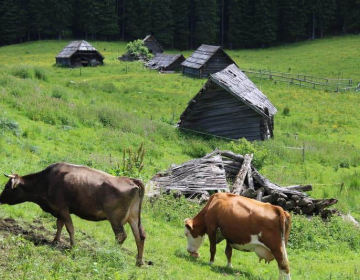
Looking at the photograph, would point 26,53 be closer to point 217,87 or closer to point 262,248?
point 217,87

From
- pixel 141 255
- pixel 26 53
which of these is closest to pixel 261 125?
pixel 141 255

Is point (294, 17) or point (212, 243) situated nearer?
point (212, 243)

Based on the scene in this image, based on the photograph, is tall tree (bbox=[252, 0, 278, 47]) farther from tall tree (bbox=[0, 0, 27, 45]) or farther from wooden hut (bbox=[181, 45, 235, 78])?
tall tree (bbox=[0, 0, 27, 45])

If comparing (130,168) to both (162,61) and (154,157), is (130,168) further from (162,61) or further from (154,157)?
(162,61)

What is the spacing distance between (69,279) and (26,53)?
67.3 m

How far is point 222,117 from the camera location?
1086 inches

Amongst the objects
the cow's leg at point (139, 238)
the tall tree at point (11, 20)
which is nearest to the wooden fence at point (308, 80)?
the cow's leg at point (139, 238)

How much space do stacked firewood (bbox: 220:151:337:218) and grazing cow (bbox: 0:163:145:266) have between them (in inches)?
284

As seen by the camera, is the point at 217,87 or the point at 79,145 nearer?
the point at 79,145

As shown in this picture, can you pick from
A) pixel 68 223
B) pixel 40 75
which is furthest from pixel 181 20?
pixel 68 223

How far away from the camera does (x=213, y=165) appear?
17.4 m

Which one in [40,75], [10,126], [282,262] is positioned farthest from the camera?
[40,75]

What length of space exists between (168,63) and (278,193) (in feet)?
146

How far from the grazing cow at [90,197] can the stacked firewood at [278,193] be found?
7217 mm
